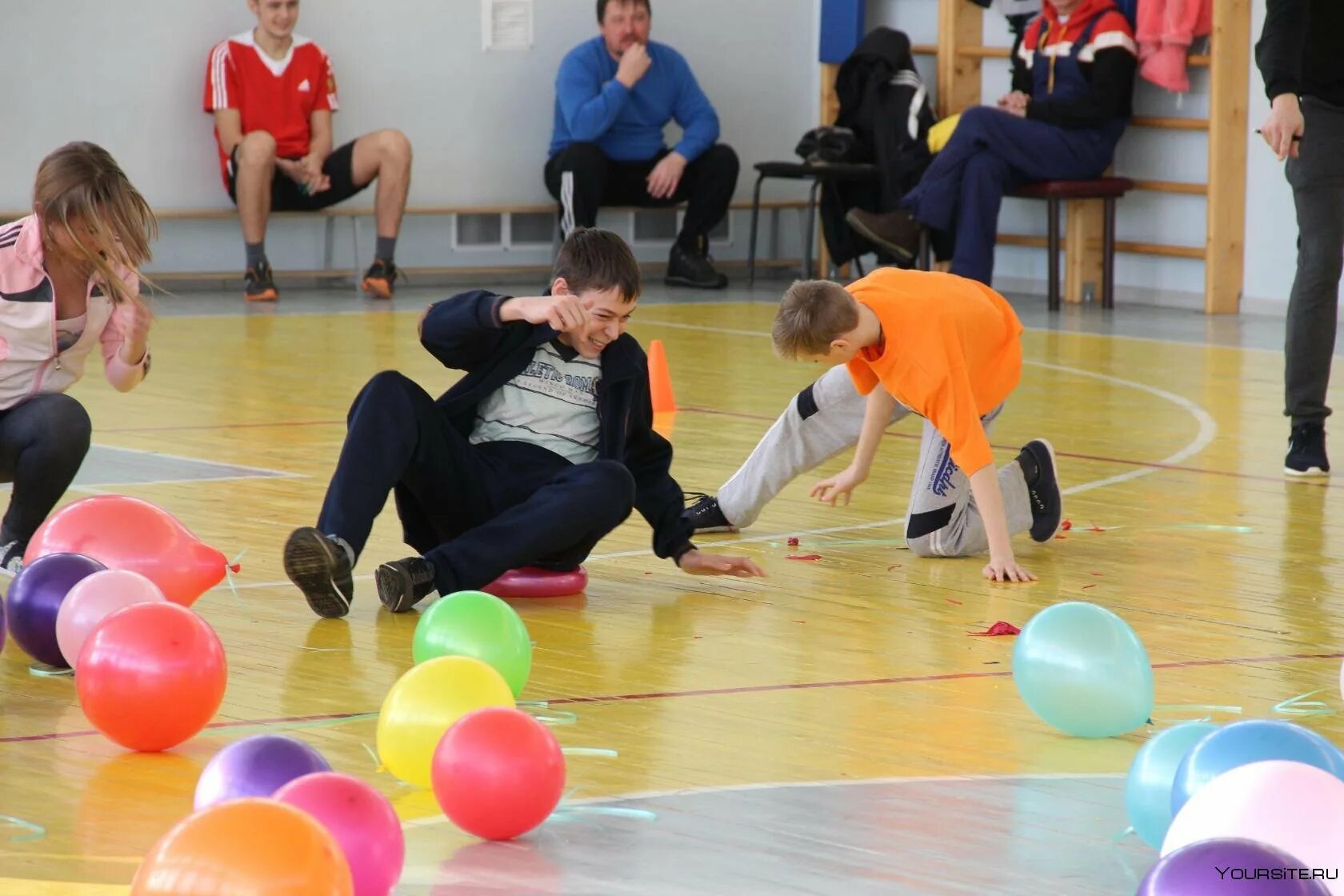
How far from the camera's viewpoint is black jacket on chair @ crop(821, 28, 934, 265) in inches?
409

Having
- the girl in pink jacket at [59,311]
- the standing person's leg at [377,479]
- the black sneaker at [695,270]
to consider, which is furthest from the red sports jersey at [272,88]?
the standing person's leg at [377,479]

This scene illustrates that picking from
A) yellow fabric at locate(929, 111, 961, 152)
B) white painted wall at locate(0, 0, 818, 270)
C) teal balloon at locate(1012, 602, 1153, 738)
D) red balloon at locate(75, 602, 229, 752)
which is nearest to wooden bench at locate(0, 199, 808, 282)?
white painted wall at locate(0, 0, 818, 270)

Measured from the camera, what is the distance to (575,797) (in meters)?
2.43

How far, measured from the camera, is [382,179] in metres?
10.2

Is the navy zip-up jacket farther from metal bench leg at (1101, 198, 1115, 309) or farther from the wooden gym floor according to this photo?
metal bench leg at (1101, 198, 1115, 309)

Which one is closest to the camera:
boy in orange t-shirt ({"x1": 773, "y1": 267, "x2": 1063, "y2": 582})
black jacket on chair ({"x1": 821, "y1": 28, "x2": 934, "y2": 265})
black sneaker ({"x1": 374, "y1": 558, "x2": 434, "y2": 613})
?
black sneaker ({"x1": 374, "y1": 558, "x2": 434, "y2": 613})

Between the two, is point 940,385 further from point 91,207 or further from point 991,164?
point 991,164

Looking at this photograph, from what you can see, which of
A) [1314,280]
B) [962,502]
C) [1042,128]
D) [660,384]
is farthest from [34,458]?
[1042,128]

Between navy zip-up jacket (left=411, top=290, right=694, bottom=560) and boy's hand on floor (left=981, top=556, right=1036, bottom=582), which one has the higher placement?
navy zip-up jacket (left=411, top=290, right=694, bottom=560)

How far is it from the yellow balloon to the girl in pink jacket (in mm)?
1458

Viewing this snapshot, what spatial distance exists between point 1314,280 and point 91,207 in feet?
10.3

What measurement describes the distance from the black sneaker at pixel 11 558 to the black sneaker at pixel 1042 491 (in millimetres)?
2138

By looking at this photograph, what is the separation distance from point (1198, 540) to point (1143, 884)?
270 centimetres

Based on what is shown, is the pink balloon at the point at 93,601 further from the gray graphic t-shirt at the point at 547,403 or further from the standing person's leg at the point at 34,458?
the gray graphic t-shirt at the point at 547,403
